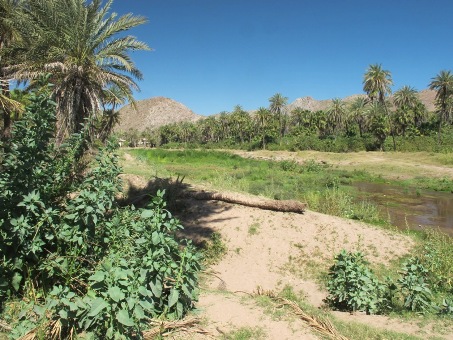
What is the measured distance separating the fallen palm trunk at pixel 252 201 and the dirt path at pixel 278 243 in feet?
0.53

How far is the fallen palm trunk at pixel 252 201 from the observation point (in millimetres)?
9742

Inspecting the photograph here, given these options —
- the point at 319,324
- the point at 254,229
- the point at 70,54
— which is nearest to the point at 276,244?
the point at 254,229

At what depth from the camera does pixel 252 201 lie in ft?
33.2

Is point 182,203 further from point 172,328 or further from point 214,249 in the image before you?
point 172,328

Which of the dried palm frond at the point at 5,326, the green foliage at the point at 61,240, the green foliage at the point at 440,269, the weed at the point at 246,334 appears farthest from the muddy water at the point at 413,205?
the dried palm frond at the point at 5,326

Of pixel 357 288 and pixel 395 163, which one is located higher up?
pixel 395 163

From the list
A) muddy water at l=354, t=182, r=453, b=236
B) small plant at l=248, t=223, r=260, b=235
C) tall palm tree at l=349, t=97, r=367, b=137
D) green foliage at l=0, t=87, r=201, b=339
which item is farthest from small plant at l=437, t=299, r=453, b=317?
tall palm tree at l=349, t=97, r=367, b=137

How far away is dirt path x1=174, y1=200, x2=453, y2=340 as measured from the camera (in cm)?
743

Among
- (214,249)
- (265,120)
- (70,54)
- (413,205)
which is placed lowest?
(413,205)

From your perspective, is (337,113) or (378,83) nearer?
(378,83)

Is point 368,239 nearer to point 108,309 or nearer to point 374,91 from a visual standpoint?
point 108,309

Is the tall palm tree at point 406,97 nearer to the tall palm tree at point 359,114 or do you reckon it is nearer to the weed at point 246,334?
the tall palm tree at point 359,114

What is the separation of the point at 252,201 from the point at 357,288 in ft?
17.1

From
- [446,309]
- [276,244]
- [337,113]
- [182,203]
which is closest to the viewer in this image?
[446,309]
